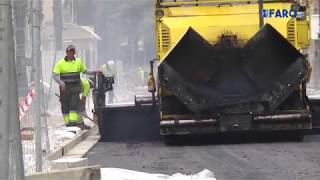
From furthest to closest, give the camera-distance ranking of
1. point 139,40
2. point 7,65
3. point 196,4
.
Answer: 1. point 139,40
2. point 196,4
3. point 7,65

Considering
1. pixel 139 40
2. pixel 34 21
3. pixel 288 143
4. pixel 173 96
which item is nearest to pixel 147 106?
pixel 173 96

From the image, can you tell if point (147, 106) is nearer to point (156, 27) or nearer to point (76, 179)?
point (156, 27)

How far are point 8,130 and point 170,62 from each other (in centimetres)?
678

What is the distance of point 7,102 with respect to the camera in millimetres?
4266

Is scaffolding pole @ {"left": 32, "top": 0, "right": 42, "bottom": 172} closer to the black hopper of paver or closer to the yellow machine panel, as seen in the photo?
the black hopper of paver

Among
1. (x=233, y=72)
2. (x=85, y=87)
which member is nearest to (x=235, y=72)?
(x=233, y=72)

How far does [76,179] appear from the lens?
6.53 m

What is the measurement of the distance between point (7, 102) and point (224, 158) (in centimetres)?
547

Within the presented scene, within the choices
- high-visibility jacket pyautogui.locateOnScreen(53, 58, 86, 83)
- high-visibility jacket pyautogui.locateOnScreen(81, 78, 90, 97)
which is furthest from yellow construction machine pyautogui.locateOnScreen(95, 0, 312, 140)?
high-visibility jacket pyautogui.locateOnScreen(81, 78, 90, 97)

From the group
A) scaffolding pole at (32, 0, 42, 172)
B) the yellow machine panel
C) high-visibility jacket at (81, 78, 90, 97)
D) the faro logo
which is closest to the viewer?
scaffolding pole at (32, 0, 42, 172)

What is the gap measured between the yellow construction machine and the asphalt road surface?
365 mm

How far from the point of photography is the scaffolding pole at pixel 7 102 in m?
4.24

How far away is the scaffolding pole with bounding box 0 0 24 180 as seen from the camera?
4.24 m

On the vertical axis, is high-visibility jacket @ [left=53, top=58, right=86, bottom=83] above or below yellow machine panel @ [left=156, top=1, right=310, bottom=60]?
below
